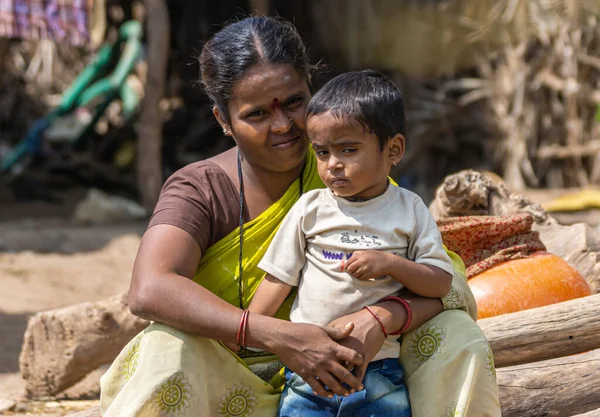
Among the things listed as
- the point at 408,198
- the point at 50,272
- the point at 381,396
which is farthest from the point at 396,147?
the point at 50,272

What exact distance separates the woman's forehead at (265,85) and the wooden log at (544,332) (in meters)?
1.26

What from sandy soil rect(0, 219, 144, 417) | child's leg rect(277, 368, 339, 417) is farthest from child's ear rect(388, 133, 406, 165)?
sandy soil rect(0, 219, 144, 417)

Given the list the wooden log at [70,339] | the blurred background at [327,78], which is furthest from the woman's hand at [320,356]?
the blurred background at [327,78]

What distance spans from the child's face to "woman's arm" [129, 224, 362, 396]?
1.43 feet

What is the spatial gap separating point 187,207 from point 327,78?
19.3 ft

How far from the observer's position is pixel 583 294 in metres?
3.96

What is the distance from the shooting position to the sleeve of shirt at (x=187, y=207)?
2727mm

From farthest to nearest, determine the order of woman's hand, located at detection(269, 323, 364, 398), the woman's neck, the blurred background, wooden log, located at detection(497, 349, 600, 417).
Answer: the blurred background, wooden log, located at detection(497, 349, 600, 417), the woman's neck, woman's hand, located at detection(269, 323, 364, 398)

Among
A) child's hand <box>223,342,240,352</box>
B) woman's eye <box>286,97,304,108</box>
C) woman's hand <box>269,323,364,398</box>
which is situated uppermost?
woman's eye <box>286,97,304,108</box>

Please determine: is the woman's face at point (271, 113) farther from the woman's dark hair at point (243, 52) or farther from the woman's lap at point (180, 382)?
the woman's lap at point (180, 382)

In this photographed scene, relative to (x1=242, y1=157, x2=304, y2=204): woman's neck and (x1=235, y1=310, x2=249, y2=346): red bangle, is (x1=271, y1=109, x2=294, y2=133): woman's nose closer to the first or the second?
(x1=242, y1=157, x2=304, y2=204): woman's neck

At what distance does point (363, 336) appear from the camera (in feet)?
8.30

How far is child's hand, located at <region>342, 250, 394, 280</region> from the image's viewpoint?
2512 millimetres

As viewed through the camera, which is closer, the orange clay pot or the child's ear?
the child's ear
